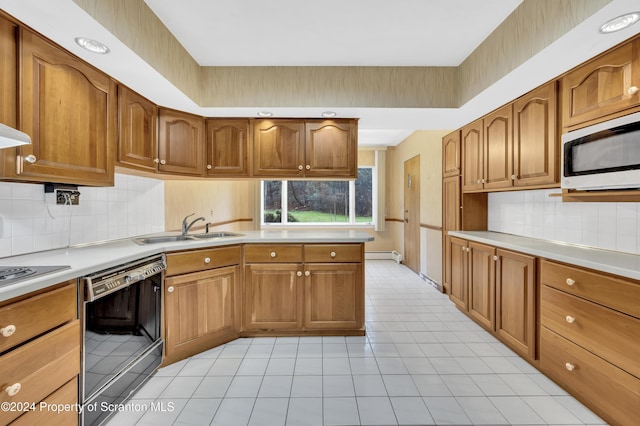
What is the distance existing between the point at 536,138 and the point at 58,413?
3270mm

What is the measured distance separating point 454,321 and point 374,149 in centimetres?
395

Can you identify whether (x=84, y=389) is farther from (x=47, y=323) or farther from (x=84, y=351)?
(x=47, y=323)

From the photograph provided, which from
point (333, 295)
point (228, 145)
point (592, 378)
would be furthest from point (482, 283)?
point (228, 145)

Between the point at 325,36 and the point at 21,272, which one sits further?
the point at 325,36

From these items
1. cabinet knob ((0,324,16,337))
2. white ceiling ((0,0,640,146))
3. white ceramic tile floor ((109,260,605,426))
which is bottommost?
white ceramic tile floor ((109,260,605,426))

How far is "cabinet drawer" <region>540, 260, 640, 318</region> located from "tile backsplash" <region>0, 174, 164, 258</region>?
3224mm

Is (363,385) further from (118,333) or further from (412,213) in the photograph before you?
(412,213)

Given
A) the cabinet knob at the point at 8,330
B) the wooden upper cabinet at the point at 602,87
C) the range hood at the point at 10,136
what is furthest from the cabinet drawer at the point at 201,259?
the wooden upper cabinet at the point at 602,87

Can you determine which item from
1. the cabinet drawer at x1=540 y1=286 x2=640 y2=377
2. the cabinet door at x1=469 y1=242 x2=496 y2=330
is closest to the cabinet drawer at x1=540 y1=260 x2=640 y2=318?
the cabinet drawer at x1=540 y1=286 x2=640 y2=377

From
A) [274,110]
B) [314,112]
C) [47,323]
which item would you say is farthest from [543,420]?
[274,110]

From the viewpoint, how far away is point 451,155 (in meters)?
3.53

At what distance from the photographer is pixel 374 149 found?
6039 mm

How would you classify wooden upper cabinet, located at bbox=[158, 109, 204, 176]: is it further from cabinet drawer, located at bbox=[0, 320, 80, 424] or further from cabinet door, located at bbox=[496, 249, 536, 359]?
cabinet door, located at bbox=[496, 249, 536, 359]

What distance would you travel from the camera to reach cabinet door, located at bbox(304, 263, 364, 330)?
2.55m
